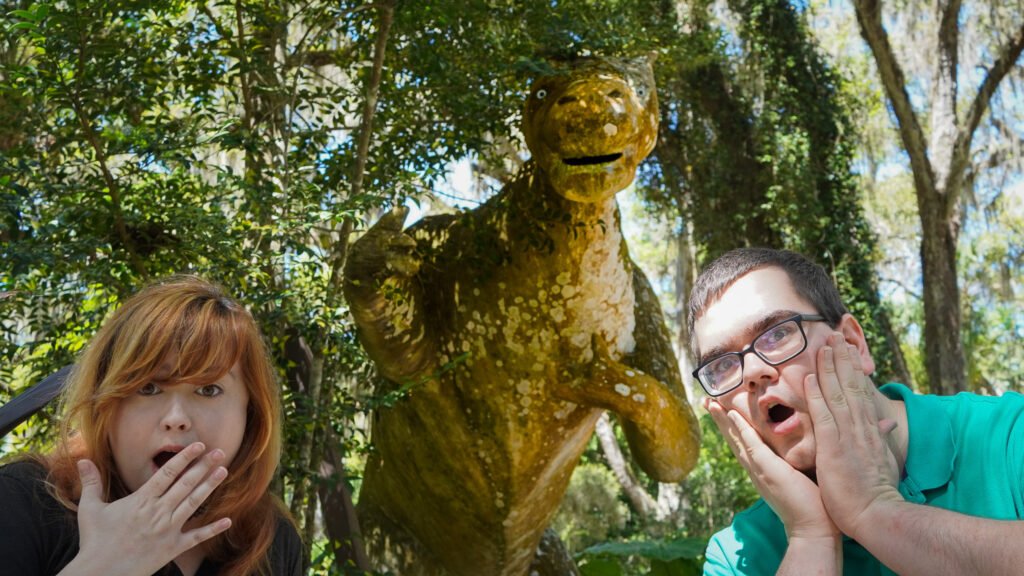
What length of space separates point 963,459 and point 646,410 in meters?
1.46

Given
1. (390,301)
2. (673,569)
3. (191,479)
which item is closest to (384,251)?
(390,301)

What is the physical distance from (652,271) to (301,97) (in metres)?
15.1

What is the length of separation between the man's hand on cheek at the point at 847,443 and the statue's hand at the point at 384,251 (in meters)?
1.42

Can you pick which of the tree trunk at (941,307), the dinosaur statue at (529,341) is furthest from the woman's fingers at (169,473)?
the tree trunk at (941,307)

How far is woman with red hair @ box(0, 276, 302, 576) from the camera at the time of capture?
154 cm

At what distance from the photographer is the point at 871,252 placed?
9.10 m

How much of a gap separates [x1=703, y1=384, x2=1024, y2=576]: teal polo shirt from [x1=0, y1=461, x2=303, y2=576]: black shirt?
138 centimetres

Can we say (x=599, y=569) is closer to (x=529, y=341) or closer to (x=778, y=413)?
(x=529, y=341)

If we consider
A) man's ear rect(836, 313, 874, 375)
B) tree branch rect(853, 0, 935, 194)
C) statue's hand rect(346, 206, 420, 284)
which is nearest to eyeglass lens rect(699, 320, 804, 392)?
man's ear rect(836, 313, 874, 375)

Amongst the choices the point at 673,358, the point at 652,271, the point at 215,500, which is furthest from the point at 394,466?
the point at 652,271

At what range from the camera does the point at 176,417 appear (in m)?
1.69

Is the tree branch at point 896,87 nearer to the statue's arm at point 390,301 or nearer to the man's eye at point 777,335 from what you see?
the statue's arm at point 390,301

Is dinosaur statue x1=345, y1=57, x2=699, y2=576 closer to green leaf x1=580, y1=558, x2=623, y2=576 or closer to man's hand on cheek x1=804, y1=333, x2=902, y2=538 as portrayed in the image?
green leaf x1=580, y1=558, x2=623, y2=576

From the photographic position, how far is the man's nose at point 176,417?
168 centimetres
